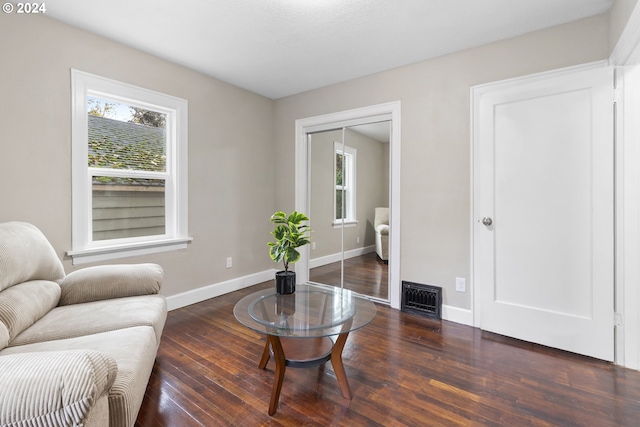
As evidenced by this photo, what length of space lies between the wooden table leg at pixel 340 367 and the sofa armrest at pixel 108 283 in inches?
51.2

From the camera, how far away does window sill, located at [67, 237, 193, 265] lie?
2.43 m

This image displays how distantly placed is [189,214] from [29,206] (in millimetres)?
1235

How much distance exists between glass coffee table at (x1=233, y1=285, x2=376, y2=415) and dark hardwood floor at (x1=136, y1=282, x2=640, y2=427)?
0.15 m

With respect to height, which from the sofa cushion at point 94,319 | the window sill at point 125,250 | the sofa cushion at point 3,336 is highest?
the window sill at point 125,250

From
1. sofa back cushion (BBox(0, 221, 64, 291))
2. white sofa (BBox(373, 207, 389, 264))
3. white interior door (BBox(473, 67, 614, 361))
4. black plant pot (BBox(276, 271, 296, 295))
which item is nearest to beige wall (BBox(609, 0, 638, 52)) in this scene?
white interior door (BBox(473, 67, 614, 361))

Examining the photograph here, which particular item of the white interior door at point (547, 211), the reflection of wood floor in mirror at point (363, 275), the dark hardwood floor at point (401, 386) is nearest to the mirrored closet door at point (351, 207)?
the reflection of wood floor in mirror at point (363, 275)

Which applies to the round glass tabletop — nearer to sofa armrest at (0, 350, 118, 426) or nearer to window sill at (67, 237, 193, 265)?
sofa armrest at (0, 350, 118, 426)

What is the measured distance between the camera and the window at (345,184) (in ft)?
11.4

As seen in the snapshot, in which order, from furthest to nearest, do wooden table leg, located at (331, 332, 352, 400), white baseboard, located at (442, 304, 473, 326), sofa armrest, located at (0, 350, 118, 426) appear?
white baseboard, located at (442, 304, 473, 326) < wooden table leg, located at (331, 332, 352, 400) < sofa armrest, located at (0, 350, 118, 426)

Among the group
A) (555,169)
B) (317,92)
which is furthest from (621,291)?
(317,92)

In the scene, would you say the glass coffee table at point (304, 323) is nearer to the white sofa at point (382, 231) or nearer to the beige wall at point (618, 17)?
the white sofa at point (382, 231)

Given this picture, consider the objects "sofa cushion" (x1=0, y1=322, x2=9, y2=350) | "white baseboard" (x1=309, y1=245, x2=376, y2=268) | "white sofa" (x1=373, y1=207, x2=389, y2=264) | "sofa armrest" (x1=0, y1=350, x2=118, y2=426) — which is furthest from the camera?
"white baseboard" (x1=309, y1=245, x2=376, y2=268)

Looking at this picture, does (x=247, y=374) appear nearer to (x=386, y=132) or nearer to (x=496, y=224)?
(x=496, y=224)

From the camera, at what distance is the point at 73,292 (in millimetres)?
1880
